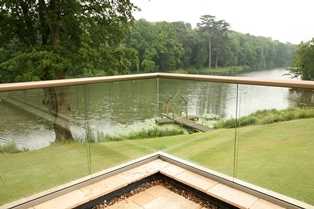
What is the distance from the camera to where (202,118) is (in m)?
4.18

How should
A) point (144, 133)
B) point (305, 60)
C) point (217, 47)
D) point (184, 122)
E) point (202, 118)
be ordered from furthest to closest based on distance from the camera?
point (217, 47), point (305, 60), point (184, 122), point (202, 118), point (144, 133)

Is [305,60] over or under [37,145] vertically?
over

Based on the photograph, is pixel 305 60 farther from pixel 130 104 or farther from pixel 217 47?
pixel 130 104

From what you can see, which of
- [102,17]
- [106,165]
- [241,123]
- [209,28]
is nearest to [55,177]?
[106,165]

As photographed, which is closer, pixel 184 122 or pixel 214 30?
pixel 184 122

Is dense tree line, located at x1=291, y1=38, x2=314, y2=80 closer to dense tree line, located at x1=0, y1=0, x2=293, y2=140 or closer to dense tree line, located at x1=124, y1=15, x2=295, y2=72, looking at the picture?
dense tree line, located at x1=124, y1=15, x2=295, y2=72

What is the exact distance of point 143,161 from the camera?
2.79m

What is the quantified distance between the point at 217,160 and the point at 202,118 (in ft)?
4.73

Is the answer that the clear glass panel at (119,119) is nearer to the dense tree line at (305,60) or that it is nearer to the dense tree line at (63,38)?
the dense tree line at (63,38)

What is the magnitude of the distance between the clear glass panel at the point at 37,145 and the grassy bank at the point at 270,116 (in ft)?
6.11

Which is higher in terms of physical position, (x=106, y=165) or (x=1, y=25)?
(x=1, y=25)

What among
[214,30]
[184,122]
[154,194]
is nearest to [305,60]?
[184,122]

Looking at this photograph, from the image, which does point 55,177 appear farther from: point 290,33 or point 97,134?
point 290,33

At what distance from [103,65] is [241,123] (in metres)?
5.40
